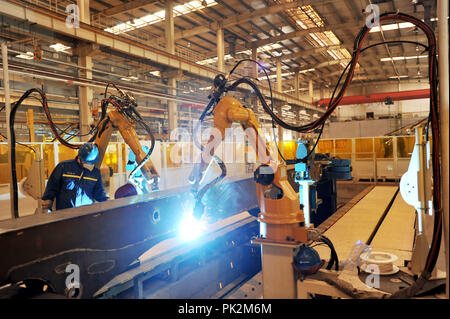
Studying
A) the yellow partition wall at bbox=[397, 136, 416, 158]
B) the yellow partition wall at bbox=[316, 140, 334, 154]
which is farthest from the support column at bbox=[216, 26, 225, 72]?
the yellow partition wall at bbox=[397, 136, 416, 158]

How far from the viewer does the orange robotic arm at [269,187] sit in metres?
2.12

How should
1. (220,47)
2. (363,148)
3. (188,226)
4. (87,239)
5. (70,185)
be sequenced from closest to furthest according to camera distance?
(87,239) → (188,226) → (70,185) → (363,148) → (220,47)

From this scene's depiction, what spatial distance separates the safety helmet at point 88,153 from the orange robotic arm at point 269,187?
1.37 metres

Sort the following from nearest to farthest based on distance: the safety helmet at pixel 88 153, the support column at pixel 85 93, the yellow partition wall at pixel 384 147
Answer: the safety helmet at pixel 88 153, the support column at pixel 85 93, the yellow partition wall at pixel 384 147

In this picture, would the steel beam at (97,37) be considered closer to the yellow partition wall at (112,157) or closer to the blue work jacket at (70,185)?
the yellow partition wall at (112,157)

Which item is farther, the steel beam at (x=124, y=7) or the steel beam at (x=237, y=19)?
the steel beam at (x=237, y=19)

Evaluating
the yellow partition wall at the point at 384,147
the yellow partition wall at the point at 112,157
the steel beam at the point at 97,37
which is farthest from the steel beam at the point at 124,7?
the yellow partition wall at the point at 384,147

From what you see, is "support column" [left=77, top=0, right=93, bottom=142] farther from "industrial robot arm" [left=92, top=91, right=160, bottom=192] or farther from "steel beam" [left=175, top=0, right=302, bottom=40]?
"steel beam" [left=175, top=0, right=302, bottom=40]

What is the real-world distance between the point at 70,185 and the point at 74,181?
0.06m

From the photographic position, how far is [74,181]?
3273 millimetres

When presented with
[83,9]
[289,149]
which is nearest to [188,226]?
[83,9]

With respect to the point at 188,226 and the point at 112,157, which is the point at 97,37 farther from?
the point at 188,226
